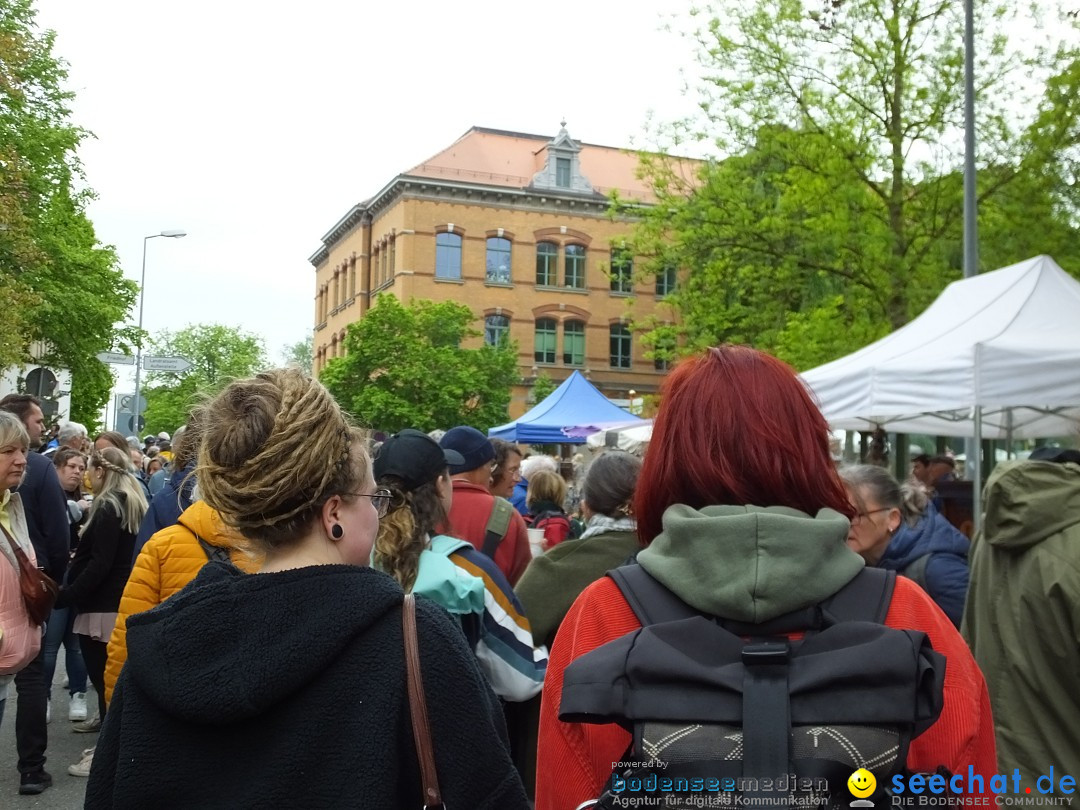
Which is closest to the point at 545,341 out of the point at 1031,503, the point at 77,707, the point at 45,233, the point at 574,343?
the point at 574,343

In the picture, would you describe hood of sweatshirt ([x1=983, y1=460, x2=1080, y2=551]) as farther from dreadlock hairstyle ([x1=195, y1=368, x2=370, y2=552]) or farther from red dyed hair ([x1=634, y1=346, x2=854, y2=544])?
dreadlock hairstyle ([x1=195, y1=368, x2=370, y2=552])

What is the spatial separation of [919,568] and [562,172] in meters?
48.6

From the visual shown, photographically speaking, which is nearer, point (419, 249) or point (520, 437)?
point (520, 437)

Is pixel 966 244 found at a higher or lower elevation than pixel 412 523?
higher

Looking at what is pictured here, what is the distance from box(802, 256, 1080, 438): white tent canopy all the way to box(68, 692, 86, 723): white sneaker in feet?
18.5

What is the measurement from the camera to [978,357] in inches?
287

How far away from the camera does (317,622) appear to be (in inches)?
69.0

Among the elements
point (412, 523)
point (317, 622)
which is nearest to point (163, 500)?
point (412, 523)

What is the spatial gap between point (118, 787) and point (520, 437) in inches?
732

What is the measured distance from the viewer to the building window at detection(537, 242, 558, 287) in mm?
50938

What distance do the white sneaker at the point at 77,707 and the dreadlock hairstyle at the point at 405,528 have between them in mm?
5433

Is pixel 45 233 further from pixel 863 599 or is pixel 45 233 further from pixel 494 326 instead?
pixel 863 599

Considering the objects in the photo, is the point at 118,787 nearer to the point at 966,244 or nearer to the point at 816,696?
the point at 816,696

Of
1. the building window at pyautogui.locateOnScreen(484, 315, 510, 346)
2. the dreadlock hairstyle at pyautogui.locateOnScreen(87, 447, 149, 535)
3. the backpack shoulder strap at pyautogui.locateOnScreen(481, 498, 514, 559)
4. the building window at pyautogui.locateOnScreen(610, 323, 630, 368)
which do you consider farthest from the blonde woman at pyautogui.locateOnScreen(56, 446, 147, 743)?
the building window at pyautogui.locateOnScreen(610, 323, 630, 368)
